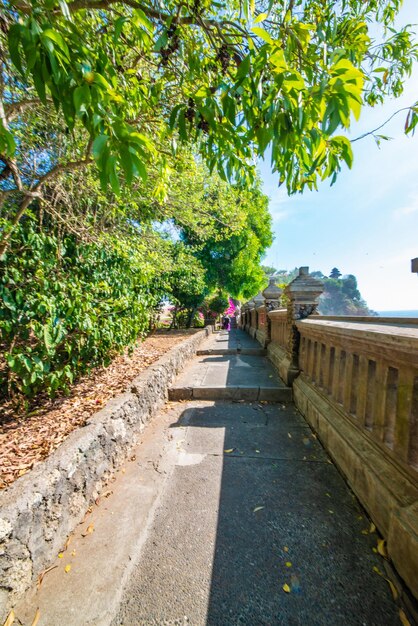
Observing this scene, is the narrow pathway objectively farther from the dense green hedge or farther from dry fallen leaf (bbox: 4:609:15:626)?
the dense green hedge

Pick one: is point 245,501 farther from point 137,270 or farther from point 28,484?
point 137,270

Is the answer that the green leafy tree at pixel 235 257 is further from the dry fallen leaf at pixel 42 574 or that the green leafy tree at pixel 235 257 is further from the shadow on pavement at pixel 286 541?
the dry fallen leaf at pixel 42 574

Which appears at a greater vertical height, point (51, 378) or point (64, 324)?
point (64, 324)

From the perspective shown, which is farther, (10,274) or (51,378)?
(51,378)

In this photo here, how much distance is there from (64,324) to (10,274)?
0.82 m

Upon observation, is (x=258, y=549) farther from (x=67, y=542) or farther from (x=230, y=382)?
(x=230, y=382)

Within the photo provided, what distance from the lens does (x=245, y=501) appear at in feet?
7.41

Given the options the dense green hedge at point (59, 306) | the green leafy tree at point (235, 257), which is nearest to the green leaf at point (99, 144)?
the dense green hedge at point (59, 306)

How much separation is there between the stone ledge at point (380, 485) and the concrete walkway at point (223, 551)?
0.52 feet

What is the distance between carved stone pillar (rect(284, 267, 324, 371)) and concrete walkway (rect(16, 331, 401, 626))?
1983 millimetres

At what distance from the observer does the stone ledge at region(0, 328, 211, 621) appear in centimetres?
148

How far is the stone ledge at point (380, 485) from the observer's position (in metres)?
1.50

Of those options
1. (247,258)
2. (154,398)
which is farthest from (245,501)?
(247,258)

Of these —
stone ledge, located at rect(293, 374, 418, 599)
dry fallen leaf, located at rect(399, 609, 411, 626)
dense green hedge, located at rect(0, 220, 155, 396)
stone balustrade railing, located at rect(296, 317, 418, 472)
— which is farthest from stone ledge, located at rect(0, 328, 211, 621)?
stone balustrade railing, located at rect(296, 317, 418, 472)
